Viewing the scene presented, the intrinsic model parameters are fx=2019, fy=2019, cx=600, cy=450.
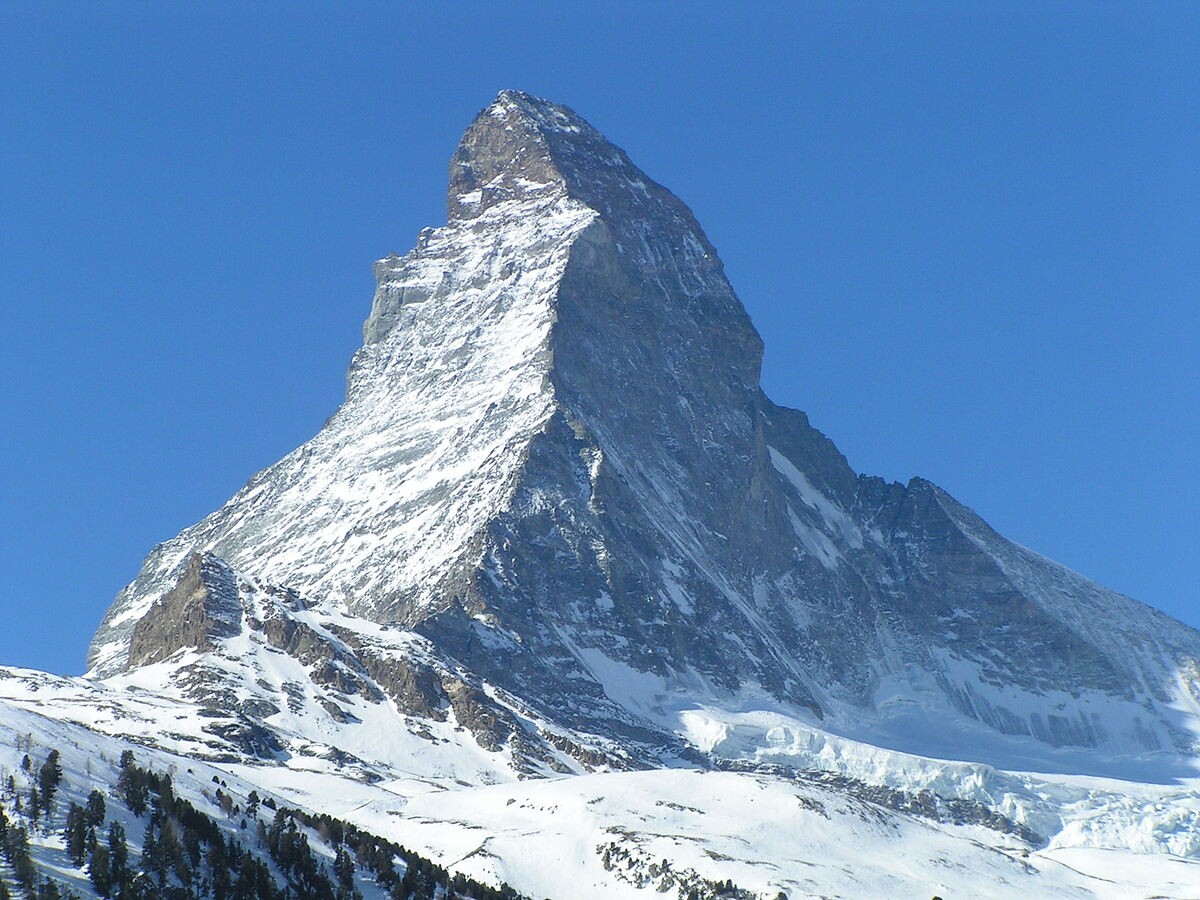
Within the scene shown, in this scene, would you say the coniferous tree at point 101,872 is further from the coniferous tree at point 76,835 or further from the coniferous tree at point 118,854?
the coniferous tree at point 76,835

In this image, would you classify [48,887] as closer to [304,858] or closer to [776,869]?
[304,858]

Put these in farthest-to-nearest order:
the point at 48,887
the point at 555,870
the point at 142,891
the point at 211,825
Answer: the point at 555,870 < the point at 211,825 < the point at 142,891 < the point at 48,887

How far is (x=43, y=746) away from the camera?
13350cm

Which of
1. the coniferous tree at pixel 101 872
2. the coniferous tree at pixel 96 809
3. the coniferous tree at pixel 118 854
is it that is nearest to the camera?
the coniferous tree at pixel 101 872

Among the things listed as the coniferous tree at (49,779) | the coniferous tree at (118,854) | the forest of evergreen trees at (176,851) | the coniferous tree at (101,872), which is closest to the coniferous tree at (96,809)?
the forest of evergreen trees at (176,851)

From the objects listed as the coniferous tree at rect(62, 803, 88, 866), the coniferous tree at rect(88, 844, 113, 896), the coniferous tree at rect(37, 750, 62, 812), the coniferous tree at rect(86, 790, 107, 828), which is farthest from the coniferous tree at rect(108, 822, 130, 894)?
the coniferous tree at rect(37, 750, 62, 812)

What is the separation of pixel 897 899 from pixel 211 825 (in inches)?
3556

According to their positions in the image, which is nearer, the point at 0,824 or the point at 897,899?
the point at 0,824

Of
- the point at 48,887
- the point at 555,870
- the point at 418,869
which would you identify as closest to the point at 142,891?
the point at 48,887

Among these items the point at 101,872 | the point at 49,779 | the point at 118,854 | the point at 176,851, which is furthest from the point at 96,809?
the point at 101,872

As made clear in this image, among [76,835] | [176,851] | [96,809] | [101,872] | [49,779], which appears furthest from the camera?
[49,779]

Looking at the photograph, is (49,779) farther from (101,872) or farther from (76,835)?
(101,872)

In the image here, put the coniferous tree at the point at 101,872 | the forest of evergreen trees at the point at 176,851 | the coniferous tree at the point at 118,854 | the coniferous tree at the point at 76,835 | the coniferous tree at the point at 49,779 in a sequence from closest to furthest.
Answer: the coniferous tree at the point at 101,872 → the forest of evergreen trees at the point at 176,851 → the coniferous tree at the point at 118,854 → the coniferous tree at the point at 76,835 → the coniferous tree at the point at 49,779

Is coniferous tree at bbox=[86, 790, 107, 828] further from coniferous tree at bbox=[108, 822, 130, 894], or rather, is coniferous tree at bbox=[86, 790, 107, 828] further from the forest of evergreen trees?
coniferous tree at bbox=[108, 822, 130, 894]
